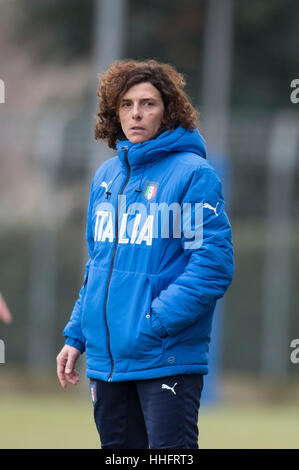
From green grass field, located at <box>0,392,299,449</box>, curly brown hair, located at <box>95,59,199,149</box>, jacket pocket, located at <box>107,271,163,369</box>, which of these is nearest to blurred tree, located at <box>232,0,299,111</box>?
green grass field, located at <box>0,392,299,449</box>

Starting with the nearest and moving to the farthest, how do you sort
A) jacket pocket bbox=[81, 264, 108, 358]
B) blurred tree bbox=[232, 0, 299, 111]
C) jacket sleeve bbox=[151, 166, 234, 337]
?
jacket sleeve bbox=[151, 166, 234, 337] → jacket pocket bbox=[81, 264, 108, 358] → blurred tree bbox=[232, 0, 299, 111]

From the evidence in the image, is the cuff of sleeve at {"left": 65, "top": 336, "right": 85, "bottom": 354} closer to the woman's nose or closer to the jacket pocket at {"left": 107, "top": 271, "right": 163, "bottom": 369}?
the jacket pocket at {"left": 107, "top": 271, "right": 163, "bottom": 369}

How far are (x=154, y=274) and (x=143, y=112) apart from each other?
0.69 meters

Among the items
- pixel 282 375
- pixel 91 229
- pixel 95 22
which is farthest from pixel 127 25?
pixel 91 229

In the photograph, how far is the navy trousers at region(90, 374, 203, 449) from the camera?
4.15 meters

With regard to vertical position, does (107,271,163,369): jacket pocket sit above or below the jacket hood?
below

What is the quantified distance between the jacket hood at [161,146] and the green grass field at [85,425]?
4.21 m

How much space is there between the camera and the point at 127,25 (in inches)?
719

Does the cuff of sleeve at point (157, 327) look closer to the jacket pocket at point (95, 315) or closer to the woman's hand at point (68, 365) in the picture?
the jacket pocket at point (95, 315)

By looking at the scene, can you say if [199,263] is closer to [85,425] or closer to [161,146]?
[161,146]

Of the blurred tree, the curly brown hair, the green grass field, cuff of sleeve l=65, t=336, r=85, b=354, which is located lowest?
the green grass field

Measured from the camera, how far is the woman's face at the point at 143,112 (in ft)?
14.4

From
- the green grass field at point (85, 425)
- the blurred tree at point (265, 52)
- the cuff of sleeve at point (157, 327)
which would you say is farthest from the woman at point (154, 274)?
the blurred tree at point (265, 52)

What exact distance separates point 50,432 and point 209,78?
8888 millimetres
